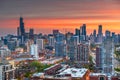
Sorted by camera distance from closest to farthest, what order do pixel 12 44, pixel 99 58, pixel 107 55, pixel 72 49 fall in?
pixel 107 55
pixel 99 58
pixel 72 49
pixel 12 44

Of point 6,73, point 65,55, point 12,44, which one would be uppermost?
point 12,44

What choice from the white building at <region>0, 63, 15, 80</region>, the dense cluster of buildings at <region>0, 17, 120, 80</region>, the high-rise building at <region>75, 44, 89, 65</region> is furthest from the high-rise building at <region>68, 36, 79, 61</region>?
the white building at <region>0, 63, 15, 80</region>

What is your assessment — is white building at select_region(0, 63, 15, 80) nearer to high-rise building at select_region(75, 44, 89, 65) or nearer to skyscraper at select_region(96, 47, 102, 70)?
skyscraper at select_region(96, 47, 102, 70)

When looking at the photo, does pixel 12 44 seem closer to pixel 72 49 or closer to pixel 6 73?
pixel 72 49

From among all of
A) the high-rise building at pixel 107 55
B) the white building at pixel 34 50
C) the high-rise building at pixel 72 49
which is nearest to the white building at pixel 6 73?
the high-rise building at pixel 107 55

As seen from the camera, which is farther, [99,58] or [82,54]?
[82,54]

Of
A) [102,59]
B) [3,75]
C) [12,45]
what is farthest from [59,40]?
[3,75]

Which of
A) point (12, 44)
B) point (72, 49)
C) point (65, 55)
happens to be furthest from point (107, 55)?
point (12, 44)

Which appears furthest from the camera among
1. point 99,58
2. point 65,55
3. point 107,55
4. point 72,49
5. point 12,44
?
point 12,44

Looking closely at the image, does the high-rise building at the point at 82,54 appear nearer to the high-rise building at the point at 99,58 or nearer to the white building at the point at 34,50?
the high-rise building at the point at 99,58
